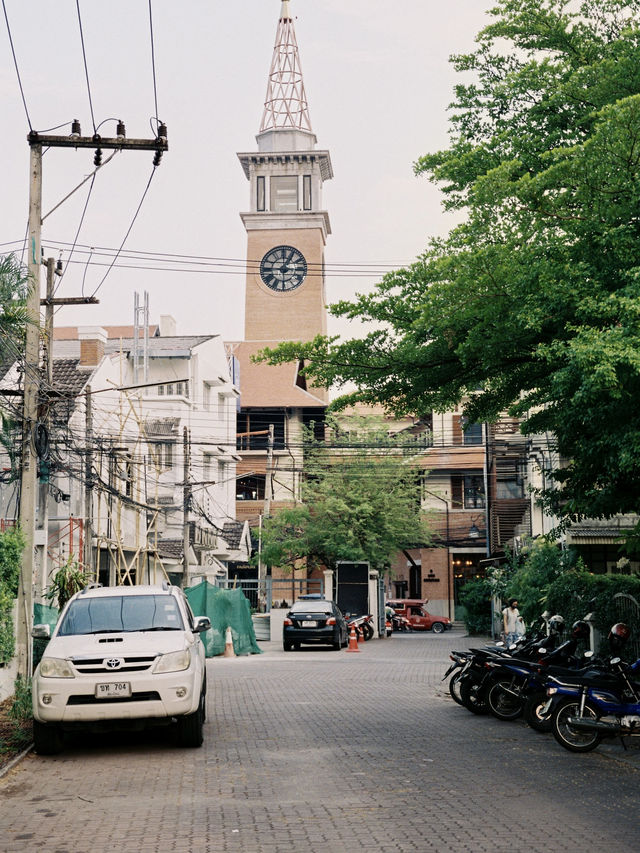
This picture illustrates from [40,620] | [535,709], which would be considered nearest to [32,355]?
[40,620]

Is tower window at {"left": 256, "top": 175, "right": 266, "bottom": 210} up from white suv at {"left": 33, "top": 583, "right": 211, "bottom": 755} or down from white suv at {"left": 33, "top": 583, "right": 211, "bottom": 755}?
up

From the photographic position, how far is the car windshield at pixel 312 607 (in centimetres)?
3522

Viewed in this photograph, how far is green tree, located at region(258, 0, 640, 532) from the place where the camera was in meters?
12.4

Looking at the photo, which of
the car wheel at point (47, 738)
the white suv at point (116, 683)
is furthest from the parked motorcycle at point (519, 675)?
the car wheel at point (47, 738)

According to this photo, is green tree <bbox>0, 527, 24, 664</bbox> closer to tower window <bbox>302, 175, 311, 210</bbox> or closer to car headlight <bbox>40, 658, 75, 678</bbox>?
car headlight <bbox>40, 658, 75, 678</bbox>

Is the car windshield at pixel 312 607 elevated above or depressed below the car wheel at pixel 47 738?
below

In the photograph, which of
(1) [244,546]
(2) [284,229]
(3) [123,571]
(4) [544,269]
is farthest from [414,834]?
(2) [284,229]

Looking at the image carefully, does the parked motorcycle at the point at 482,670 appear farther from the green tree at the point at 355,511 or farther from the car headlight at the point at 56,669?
the green tree at the point at 355,511

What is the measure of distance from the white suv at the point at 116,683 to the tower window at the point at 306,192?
67151 millimetres

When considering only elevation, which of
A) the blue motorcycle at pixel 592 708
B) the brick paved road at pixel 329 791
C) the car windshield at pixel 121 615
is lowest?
the brick paved road at pixel 329 791

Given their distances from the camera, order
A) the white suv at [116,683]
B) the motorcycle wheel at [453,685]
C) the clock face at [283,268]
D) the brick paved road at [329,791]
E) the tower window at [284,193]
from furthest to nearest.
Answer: the tower window at [284,193]
the clock face at [283,268]
the motorcycle wheel at [453,685]
the white suv at [116,683]
the brick paved road at [329,791]

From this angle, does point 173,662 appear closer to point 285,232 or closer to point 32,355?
point 32,355

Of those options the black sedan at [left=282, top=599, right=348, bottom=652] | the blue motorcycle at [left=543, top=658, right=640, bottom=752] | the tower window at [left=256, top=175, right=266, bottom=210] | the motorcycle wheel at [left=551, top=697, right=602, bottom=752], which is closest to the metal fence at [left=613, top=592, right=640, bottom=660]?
the blue motorcycle at [left=543, top=658, right=640, bottom=752]

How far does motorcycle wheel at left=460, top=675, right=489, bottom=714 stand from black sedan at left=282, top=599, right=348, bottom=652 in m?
19.0
